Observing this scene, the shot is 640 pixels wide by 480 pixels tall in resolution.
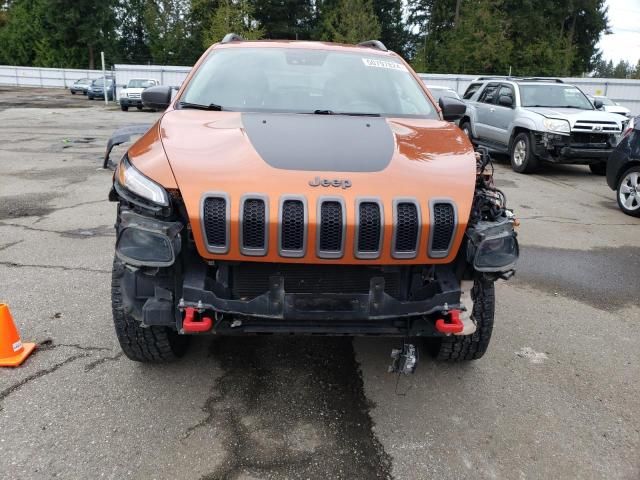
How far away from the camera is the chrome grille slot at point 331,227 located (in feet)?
7.90

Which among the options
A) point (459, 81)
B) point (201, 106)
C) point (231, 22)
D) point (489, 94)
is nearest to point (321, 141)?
point (201, 106)

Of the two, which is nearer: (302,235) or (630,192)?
(302,235)

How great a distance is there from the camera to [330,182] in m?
2.53

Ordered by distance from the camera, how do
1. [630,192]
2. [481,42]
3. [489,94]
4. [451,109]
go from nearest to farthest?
[451,109] → [630,192] → [489,94] → [481,42]

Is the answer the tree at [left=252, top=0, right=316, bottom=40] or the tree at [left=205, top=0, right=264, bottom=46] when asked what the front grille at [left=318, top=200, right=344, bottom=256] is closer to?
the tree at [left=205, top=0, right=264, bottom=46]

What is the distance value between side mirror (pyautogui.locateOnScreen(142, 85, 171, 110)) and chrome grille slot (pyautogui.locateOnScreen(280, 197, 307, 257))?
2.11 meters

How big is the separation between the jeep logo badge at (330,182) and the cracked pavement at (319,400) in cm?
121

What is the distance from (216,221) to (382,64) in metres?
2.39

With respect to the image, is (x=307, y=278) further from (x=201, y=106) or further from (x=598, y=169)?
(x=598, y=169)

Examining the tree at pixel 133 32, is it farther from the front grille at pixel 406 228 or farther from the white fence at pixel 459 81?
the front grille at pixel 406 228

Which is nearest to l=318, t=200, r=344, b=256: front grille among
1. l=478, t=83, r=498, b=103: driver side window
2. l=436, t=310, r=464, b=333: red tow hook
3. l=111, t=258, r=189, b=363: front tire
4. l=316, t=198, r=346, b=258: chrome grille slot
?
l=316, t=198, r=346, b=258: chrome grille slot

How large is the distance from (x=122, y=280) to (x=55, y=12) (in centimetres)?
5765

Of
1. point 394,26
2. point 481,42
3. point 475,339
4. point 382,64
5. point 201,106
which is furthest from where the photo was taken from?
point 394,26

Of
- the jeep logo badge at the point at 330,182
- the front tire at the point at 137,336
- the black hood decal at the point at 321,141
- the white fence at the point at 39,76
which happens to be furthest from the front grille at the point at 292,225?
the white fence at the point at 39,76
